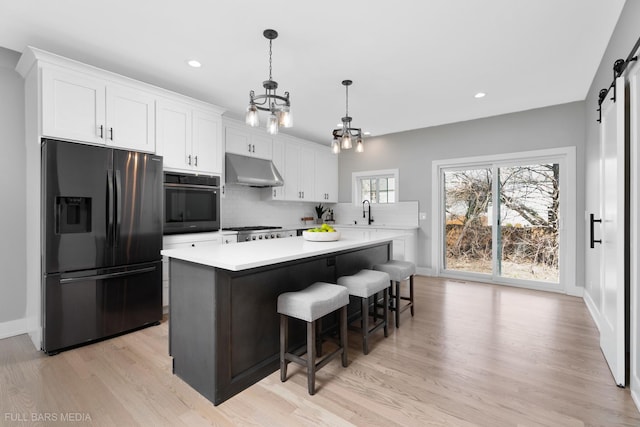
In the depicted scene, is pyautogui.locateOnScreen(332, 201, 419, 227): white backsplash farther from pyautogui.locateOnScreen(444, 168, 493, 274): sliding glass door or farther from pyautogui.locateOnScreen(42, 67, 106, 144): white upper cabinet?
pyautogui.locateOnScreen(42, 67, 106, 144): white upper cabinet

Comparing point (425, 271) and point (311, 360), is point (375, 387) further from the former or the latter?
point (425, 271)

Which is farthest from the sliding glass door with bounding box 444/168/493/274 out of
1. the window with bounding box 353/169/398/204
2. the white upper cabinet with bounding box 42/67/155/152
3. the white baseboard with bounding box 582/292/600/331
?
the white upper cabinet with bounding box 42/67/155/152

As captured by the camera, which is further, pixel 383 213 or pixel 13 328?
pixel 383 213

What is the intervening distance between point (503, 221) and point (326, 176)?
3279 mm

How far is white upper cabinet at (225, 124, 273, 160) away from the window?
212cm

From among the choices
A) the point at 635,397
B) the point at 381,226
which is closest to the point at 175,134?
the point at 381,226

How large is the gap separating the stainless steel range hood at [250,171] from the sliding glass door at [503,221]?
2.97 meters

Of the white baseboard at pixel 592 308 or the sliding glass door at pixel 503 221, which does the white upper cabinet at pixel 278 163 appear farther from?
the white baseboard at pixel 592 308

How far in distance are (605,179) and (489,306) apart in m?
1.96

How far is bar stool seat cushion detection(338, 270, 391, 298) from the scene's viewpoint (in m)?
2.49

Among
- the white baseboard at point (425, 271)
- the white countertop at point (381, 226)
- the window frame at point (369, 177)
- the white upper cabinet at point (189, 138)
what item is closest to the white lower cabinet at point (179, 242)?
the white upper cabinet at point (189, 138)

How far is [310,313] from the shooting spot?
6.34ft

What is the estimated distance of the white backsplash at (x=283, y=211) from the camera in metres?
4.95

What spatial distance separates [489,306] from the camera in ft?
12.3
